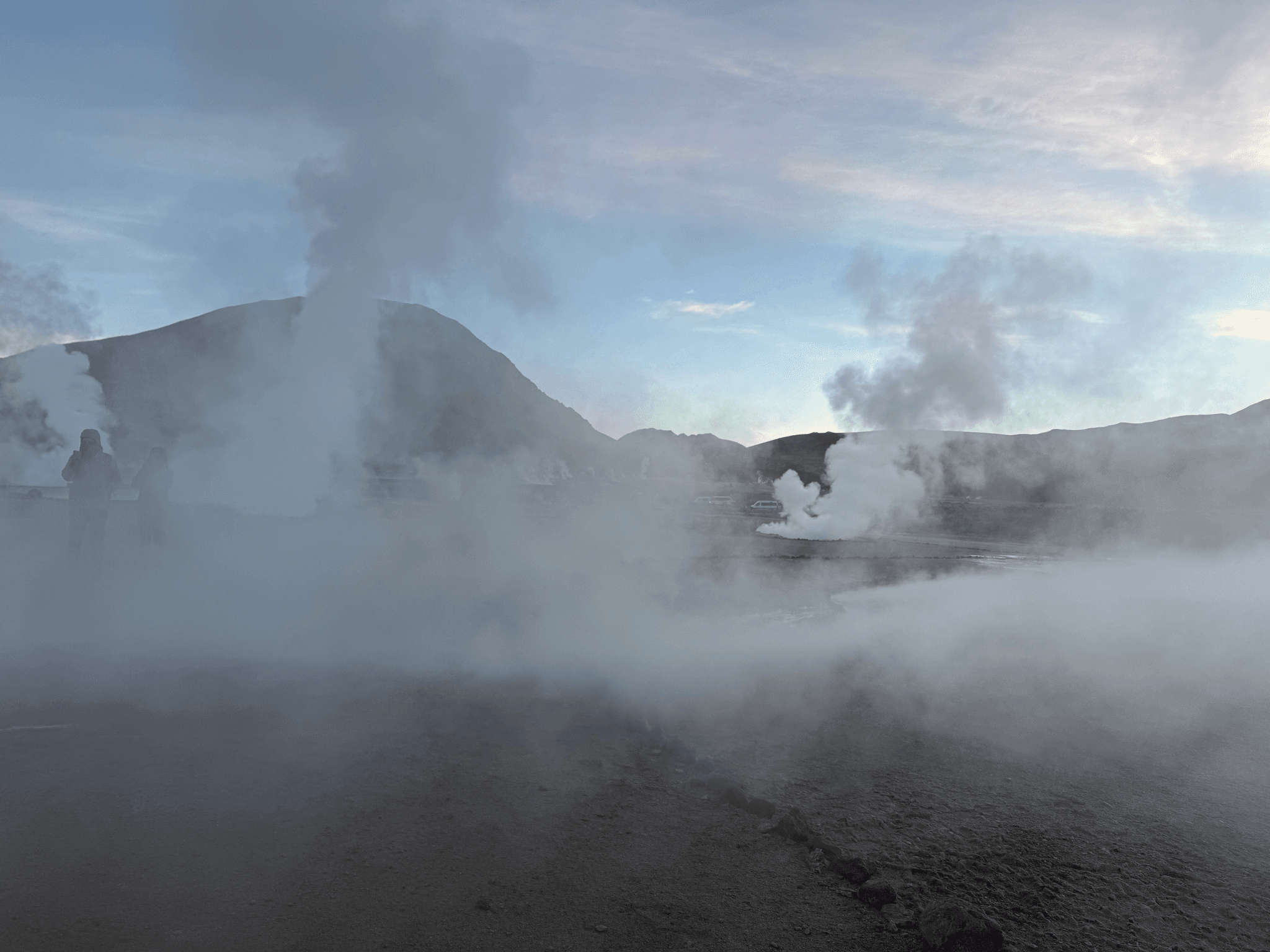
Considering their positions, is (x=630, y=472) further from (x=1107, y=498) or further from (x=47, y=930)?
(x=1107, y=498)

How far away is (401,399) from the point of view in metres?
64.2

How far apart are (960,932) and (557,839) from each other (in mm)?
2021

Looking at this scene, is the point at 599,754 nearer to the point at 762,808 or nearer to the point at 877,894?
the point at 762,808

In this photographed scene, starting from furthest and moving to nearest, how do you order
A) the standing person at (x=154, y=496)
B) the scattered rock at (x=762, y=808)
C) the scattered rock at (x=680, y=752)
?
the standing person at (x=154, y=496)
the scattered rock at (x=680, y=752)
the scattered rock at (x=762, y=808)

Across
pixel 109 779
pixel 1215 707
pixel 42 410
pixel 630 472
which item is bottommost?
pixel 1215 707

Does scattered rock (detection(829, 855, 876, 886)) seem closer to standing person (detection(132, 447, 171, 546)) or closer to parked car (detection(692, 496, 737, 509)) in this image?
standing person (detection(132, 447, 171, 546))

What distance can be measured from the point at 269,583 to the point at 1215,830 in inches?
457

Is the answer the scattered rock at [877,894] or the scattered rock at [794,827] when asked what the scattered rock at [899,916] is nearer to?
the scattered rock at [877,894]

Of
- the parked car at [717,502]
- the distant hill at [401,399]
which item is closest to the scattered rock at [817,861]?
the distant hill at [401,399]

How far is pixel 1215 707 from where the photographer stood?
757 centimetres

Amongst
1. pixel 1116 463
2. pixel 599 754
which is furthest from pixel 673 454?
pixel 1116 463

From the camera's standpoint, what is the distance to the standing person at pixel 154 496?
10.9m

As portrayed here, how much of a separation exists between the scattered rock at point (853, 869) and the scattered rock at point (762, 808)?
2.00 ft

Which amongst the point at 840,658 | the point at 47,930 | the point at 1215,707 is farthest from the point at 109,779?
the point at 1215,707
